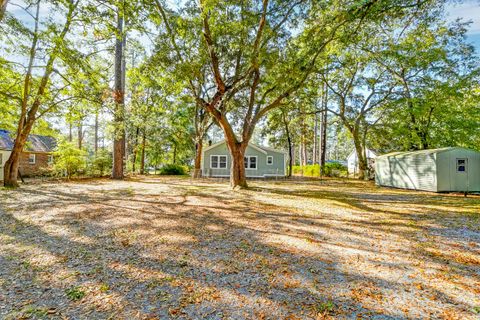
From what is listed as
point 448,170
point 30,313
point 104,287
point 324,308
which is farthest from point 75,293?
point 448,170

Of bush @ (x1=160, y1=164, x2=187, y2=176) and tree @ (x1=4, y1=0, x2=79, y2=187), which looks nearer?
tree @ (x1=4, y1=0, x2=79, y2=187)

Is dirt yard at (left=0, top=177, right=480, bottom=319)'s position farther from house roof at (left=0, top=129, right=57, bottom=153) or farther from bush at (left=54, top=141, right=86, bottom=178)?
house roof at (left=0, top=129, right=57, bottom=153)

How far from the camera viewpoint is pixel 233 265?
361 centimetres

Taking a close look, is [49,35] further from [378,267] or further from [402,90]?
[402,90]

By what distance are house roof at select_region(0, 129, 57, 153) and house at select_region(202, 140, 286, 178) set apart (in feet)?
39.5

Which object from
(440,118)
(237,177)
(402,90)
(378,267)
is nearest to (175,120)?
(237,177)

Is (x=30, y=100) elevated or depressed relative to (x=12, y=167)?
elevated

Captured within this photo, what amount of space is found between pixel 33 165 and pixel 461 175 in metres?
29.4

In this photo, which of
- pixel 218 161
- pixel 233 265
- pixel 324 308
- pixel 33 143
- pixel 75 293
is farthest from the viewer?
pixel 218 161

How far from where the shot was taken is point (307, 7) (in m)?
9.45

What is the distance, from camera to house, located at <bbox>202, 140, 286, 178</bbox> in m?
22.8

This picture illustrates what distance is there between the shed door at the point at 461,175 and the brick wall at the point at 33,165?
26903 mm

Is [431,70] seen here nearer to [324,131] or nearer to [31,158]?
[324,131]

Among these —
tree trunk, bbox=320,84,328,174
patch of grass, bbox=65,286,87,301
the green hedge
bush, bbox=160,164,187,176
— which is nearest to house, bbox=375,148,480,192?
tree trunk, bbox=320,84,328,174
